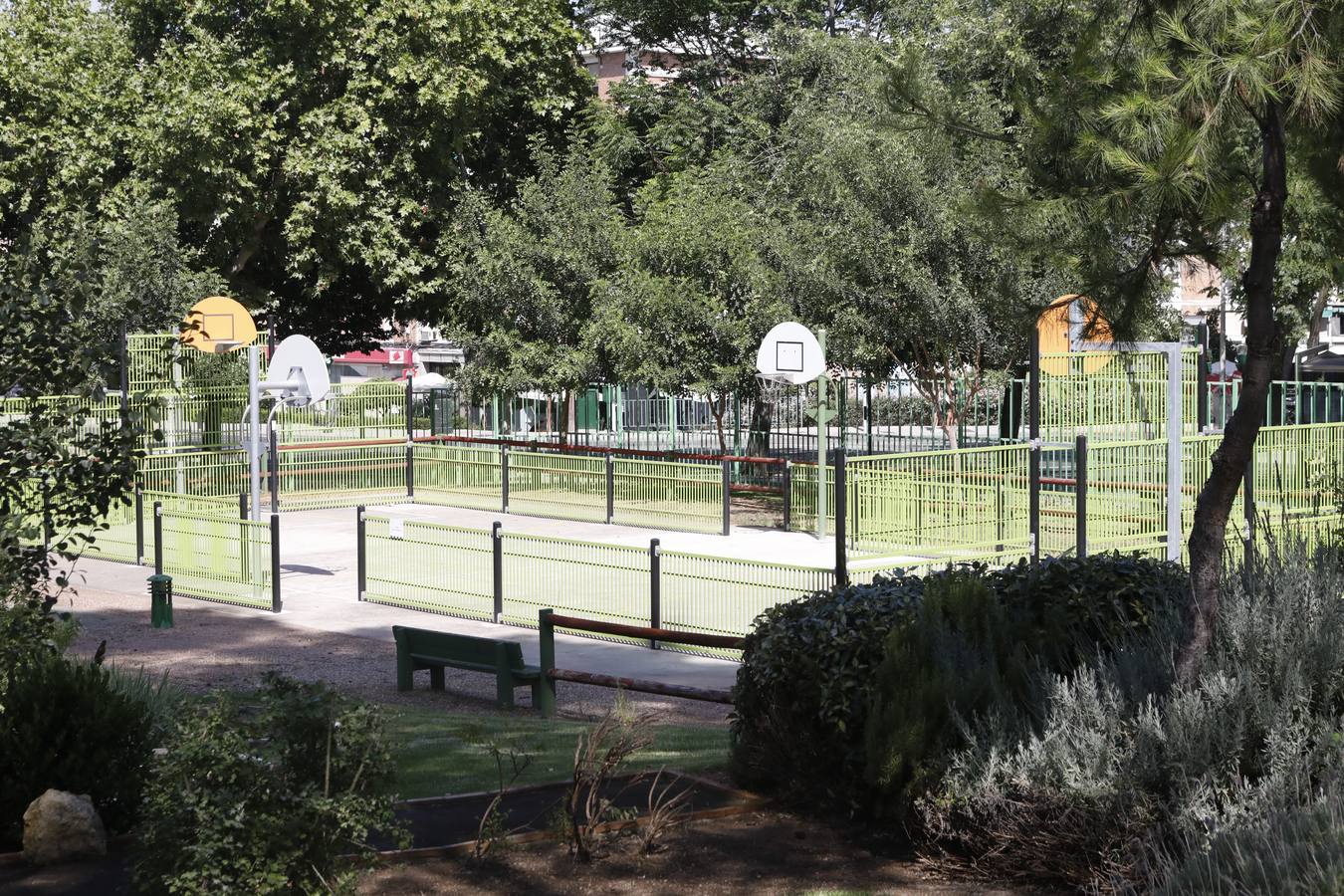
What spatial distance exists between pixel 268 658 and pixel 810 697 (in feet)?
27.9

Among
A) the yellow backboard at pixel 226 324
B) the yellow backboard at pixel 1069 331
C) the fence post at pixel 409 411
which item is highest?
the yellow backboard at pixel 226 324

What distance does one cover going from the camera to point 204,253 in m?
36.5

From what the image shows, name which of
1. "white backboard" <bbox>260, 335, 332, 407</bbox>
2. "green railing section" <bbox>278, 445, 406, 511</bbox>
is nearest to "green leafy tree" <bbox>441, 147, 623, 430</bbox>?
"green railing section" <bbox>278, 445, 406, 511</bbox>

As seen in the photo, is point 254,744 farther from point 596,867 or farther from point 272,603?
point 272,603

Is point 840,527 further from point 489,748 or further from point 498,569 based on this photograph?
point 498,569

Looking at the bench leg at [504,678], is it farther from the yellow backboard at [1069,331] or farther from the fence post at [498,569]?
the yellow backboard at [1069,331]

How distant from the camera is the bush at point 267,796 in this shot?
16.1 feet

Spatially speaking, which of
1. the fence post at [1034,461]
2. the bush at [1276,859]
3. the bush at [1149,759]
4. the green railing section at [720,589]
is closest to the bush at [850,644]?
the bush at [1149,759]

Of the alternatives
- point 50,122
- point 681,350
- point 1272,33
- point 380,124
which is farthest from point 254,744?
point 50,122

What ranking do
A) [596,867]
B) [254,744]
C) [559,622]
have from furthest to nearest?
[559,622]
[596,867]
[254,744]

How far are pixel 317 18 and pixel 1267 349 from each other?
31542 mm

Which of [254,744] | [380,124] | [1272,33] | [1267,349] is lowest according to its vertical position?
[254,744]

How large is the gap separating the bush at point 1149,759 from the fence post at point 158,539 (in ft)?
47.8

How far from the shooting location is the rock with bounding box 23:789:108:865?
621cm
